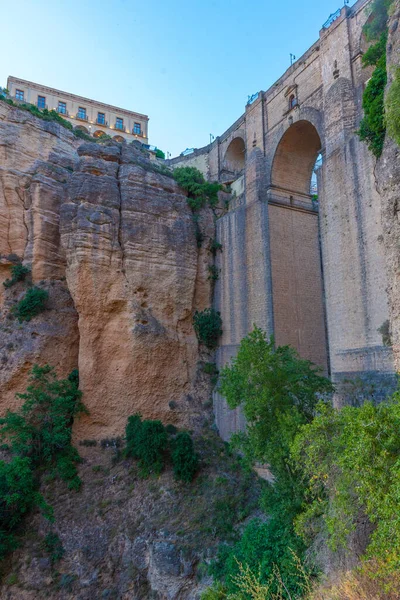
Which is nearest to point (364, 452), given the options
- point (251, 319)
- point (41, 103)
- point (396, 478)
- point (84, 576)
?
point (396, 478)

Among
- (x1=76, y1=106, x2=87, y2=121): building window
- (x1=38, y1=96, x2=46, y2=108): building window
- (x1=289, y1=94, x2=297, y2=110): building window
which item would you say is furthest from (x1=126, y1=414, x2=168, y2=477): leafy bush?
(x1=38, y1=96, x2=46, y2=108): building window

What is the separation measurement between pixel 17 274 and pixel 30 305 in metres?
1.65

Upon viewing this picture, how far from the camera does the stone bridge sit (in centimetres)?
1120

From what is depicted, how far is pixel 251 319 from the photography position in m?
15.9

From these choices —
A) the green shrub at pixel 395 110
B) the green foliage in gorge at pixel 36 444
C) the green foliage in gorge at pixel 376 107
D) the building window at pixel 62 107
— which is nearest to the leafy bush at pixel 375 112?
the green foliage in gorge at pixel 376 107

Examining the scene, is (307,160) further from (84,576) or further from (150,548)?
(84,576)

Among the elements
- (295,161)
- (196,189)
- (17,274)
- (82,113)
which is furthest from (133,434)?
(82,113)

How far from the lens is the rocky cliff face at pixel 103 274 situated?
50.8 ft

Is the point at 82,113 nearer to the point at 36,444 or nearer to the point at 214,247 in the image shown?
the point at 214,247

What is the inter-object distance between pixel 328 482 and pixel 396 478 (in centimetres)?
219

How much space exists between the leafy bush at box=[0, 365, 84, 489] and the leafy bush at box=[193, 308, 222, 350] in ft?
17.6

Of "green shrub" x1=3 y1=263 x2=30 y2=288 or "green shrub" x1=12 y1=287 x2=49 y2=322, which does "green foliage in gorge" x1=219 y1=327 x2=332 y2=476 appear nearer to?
"green shrub" x1=12 y1=287 x2=49 y2=322

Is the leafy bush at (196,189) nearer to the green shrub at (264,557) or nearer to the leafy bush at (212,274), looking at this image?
the leafy bush at (212,274)

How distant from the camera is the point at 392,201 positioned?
729cm
